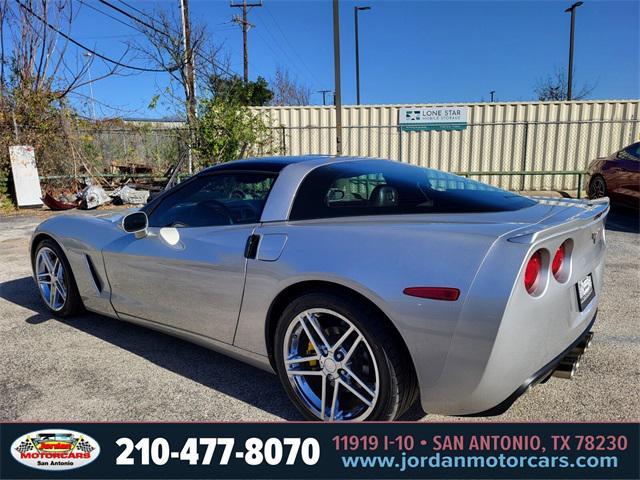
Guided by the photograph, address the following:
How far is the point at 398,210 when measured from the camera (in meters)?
2.29

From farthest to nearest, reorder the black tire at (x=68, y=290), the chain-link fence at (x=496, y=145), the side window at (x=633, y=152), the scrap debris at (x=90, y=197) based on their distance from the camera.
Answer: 1. the chain-link fence at (x=496, y=145)
2. the scrap debris at (x=90, y=197)
3. the side window at (x=633, y=152)
4. the black tire at (x=68, y=290)

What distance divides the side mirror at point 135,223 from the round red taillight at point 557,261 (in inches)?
94.1

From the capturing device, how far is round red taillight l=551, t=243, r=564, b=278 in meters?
1.99

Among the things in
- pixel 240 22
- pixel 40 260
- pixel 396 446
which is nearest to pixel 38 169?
pixel 40 260

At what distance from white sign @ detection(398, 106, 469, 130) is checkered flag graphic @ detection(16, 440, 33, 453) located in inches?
542

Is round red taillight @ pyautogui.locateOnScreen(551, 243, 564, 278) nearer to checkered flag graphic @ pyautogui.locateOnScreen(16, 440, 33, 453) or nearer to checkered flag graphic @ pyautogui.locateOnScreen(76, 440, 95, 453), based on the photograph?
checkered flag graphic @ pyautogui.locateOnScreen(76, 440, 95, 453)

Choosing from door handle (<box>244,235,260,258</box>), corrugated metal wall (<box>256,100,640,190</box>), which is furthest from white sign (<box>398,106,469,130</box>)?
door handle (<box>244,235,260,258</box>)

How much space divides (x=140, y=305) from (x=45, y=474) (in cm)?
123

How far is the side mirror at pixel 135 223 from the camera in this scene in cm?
300

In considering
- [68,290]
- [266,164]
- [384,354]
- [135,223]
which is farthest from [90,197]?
[384,354]

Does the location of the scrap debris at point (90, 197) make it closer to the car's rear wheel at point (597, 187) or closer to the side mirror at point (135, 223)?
the side mirror at point (135, 223)

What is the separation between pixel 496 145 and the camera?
1465 centimetres

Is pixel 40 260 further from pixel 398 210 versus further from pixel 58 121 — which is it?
pixel 58 121

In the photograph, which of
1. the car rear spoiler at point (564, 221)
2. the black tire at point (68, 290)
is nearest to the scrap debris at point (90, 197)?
the black tire at point (68, 290)
